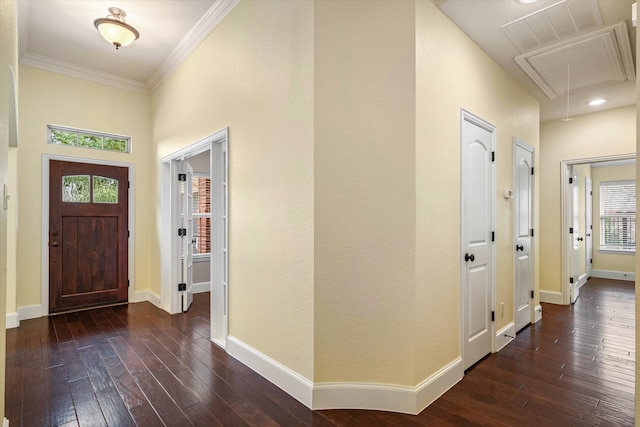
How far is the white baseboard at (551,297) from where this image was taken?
15.5ft

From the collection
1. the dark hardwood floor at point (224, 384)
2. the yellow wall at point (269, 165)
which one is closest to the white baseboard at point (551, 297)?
the dark hardwood floor at point (224, 384)

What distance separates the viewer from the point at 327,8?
2.12 metres

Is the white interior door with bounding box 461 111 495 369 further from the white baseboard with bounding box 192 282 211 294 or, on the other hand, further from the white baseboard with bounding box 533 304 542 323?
the white baseboard with bounding box 192 282 211 294

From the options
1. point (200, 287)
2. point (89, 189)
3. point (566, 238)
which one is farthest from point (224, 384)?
point (566, 238)

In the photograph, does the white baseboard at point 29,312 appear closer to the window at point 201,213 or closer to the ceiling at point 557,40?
the window at point 201,213

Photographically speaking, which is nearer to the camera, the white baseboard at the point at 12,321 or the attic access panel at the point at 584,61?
the attic access panel at the point at 584,61

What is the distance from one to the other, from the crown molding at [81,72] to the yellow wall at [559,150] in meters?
6.32

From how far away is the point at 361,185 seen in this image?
214cm

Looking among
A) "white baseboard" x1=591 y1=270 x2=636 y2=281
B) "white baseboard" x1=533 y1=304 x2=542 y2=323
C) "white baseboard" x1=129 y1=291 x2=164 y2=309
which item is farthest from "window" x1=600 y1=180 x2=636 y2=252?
"white baseboard" x1=129 y1=291 x2=164 y2=309

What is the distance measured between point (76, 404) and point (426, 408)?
2.36 meters

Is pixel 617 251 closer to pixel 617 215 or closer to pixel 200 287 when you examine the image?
pixel 617 215

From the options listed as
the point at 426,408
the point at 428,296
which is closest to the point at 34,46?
the point at 428,296

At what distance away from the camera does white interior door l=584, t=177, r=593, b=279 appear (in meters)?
6.62

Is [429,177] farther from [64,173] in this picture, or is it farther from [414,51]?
[64,173]
